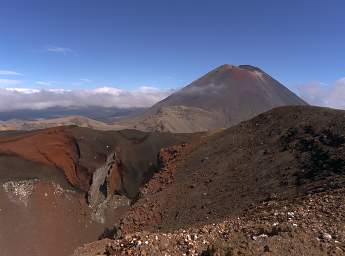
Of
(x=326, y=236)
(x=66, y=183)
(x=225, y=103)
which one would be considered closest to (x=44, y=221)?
(x=66, y=183)

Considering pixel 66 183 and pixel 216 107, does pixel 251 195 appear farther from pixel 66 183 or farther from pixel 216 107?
pixel 216 107

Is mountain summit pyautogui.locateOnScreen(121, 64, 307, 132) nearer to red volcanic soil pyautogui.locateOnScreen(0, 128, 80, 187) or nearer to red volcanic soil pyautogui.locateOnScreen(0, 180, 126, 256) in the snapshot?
red volcanic soil pyautogui.locateOnScreen(0, 128, 80, 187)

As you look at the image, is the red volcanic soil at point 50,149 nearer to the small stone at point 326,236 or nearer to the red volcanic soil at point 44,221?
the red volcanic soil at point 44,221

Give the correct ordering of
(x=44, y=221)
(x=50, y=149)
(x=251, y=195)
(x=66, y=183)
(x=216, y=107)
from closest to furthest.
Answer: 1. (x=251, y=195)
2. (x=44, y=221)
3. (x=66, y=183)
4. (x=50, y=149)
5. (x=216, y=107)

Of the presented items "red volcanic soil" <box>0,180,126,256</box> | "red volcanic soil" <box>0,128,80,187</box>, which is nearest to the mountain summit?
"red volcanic soil" <box>0,128,80,187</box>

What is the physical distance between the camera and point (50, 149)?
107 feet

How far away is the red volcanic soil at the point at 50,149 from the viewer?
3130 cm

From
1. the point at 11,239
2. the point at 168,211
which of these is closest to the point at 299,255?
the point at 168,211

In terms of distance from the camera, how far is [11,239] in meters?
25.6

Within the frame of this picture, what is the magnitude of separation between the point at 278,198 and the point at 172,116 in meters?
117

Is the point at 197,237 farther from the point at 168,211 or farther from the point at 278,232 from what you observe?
the point at 168,211

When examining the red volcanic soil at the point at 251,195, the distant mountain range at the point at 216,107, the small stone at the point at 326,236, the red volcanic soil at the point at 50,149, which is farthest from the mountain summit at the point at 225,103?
the small stone at the point at 326,236

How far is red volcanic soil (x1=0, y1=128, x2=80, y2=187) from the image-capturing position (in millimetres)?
31297

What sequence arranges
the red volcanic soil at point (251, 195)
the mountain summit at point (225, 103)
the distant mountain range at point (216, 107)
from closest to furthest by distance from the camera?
the red volcanic soil at point (251, 195) → the distant mountain range at point (216, 107) → the mountain summit at point (225, 103)
